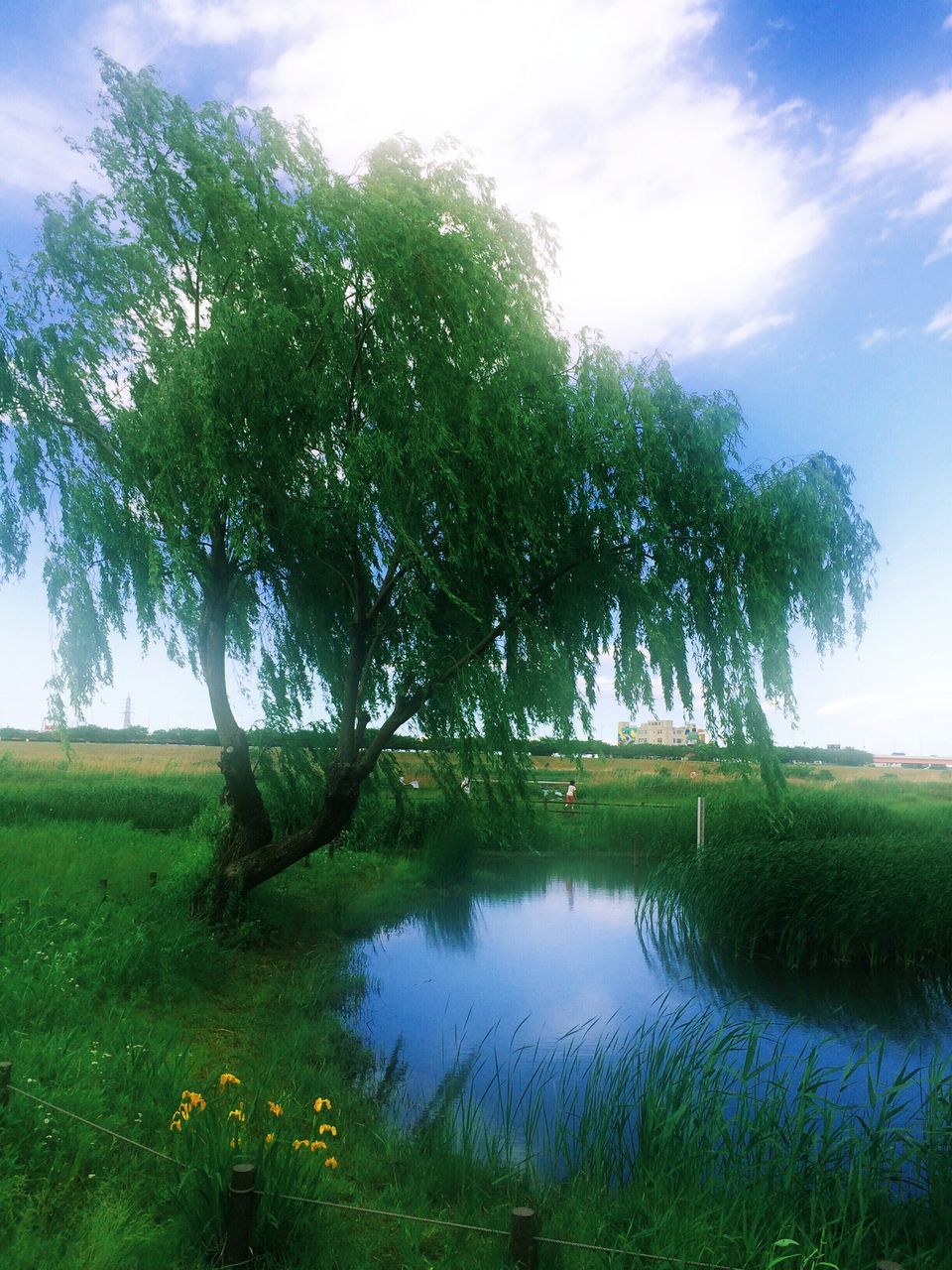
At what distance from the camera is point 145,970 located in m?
8.65

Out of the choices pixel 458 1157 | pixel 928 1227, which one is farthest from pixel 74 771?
pixel 928 1227

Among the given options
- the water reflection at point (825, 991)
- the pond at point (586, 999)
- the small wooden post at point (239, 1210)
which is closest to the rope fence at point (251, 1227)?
the small wooden post at point (239, 1210)

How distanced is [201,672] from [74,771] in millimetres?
19114

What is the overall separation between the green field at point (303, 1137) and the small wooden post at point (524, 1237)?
14.8 inches

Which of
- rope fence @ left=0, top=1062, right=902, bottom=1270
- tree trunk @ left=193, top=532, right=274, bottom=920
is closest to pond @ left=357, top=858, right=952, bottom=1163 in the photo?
tree trunk @ left=193, top=532, right=274, bottom=920

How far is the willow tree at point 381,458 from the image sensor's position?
30.4ft

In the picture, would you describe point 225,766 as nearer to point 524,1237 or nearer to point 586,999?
point 586,999

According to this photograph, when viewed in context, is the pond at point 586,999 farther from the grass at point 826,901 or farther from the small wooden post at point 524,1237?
the small wooden post at point 524,1237

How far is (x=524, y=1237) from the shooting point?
3.55m

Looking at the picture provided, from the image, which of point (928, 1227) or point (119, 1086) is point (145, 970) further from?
point (928, 1227)

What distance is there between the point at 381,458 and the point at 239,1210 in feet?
23.2

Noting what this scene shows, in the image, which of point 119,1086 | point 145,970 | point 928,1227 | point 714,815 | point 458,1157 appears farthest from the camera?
point 714,815

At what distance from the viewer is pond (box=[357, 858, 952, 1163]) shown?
7.86m

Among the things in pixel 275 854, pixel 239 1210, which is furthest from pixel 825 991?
pixel 239 1210
